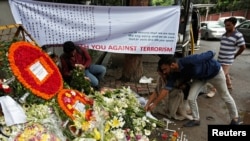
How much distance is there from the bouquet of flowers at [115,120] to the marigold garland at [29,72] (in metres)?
0.47

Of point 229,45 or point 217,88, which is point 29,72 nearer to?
point 217,88

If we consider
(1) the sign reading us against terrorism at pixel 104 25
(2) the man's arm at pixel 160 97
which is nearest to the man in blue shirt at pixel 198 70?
(2) the man's arm at pixel 160 97

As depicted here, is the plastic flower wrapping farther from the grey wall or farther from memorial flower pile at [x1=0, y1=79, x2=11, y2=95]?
the grey wall

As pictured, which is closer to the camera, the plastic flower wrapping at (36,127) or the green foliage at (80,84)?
the plastic flower wrapping at (36,127)

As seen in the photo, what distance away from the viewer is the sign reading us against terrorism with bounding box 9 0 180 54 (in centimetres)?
460

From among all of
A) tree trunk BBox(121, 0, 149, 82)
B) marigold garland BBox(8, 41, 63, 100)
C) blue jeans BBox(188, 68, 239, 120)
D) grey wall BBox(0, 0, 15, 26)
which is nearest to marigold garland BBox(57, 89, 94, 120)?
marigold garland BBox(8, 41, 63, 100)

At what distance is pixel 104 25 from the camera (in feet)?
16.0

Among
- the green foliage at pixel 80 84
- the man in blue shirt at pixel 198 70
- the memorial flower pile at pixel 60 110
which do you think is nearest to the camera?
the memorial flower pile at pixel 60 110

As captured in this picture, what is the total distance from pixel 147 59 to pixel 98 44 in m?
3.42

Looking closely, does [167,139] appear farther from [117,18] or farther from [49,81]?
[117,18]

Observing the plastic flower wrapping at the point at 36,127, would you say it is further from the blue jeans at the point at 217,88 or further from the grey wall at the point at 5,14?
the grey wall at the point at 5,14

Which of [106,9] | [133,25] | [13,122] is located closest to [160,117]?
[133,25]

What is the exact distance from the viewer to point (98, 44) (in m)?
4.99

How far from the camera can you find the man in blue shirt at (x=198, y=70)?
11.5ft
